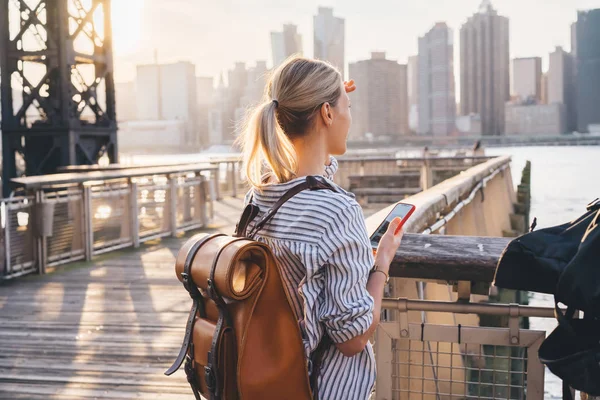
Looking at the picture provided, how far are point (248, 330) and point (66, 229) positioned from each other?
8.25 meters

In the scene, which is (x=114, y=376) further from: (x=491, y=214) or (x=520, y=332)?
(x=491, y=214)

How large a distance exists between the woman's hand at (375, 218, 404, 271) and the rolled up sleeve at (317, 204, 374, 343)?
0.51ft

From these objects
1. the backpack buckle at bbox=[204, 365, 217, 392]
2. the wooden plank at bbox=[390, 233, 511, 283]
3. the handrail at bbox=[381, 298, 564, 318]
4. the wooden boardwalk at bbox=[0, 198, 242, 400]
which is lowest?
the wooden boardwalk at bbox=[0, 198, 242, 400]

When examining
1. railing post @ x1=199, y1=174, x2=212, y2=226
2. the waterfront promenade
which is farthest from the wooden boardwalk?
railing post @ x1=199, y1=174, x2=212, y2=226

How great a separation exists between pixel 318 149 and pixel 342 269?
0.42 meters

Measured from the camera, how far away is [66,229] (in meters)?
9.58

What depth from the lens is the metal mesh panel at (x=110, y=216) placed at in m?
10.3

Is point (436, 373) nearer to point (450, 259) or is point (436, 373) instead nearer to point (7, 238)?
point (450, 259)

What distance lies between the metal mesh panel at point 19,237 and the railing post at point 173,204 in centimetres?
370

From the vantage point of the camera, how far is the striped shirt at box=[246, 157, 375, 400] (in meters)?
1.99

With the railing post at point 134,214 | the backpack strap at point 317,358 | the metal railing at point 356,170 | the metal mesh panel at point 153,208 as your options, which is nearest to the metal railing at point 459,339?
the backpack strap at point 317,358

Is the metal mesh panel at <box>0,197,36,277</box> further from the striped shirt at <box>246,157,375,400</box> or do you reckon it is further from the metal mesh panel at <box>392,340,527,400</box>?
the striped shirt at <box>246,157,375,400</box>

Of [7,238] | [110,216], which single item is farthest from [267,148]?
[110,216]

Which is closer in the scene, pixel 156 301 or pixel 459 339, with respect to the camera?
pixel 459 339
